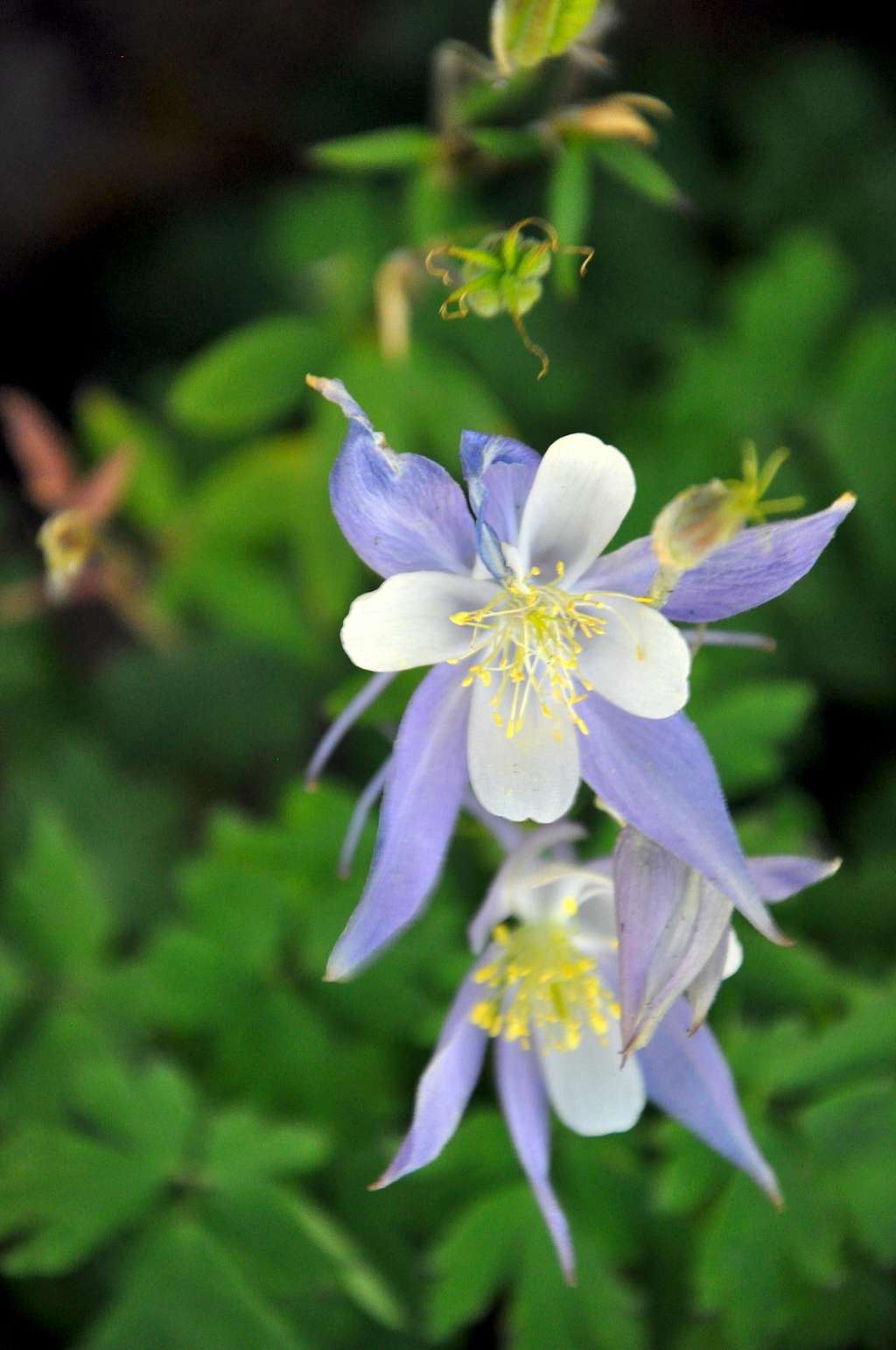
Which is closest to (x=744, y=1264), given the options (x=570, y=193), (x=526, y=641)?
(x=526, y=641)

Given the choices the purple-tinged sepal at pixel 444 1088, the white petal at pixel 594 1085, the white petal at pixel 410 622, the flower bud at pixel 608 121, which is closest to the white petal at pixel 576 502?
the white petal at pixel 410 622

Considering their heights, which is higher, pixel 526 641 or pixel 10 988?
pixel 526 641

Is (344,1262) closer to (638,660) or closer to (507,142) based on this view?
(638,660)

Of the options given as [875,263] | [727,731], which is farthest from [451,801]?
[875,263]

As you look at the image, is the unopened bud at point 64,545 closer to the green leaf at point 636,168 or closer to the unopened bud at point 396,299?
the unopened bud at point 396,299

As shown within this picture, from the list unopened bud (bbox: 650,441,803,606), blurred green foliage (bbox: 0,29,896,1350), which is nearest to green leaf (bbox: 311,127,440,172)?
blurred green foliage (bbox: 0,29,896,1350)

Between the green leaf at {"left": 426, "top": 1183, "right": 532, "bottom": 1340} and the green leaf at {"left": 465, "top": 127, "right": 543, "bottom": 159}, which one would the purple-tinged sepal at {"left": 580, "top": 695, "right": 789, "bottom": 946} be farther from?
the green leaf at {"left": 426, "top": 1183, "right": 532, "bottom": 1340}
